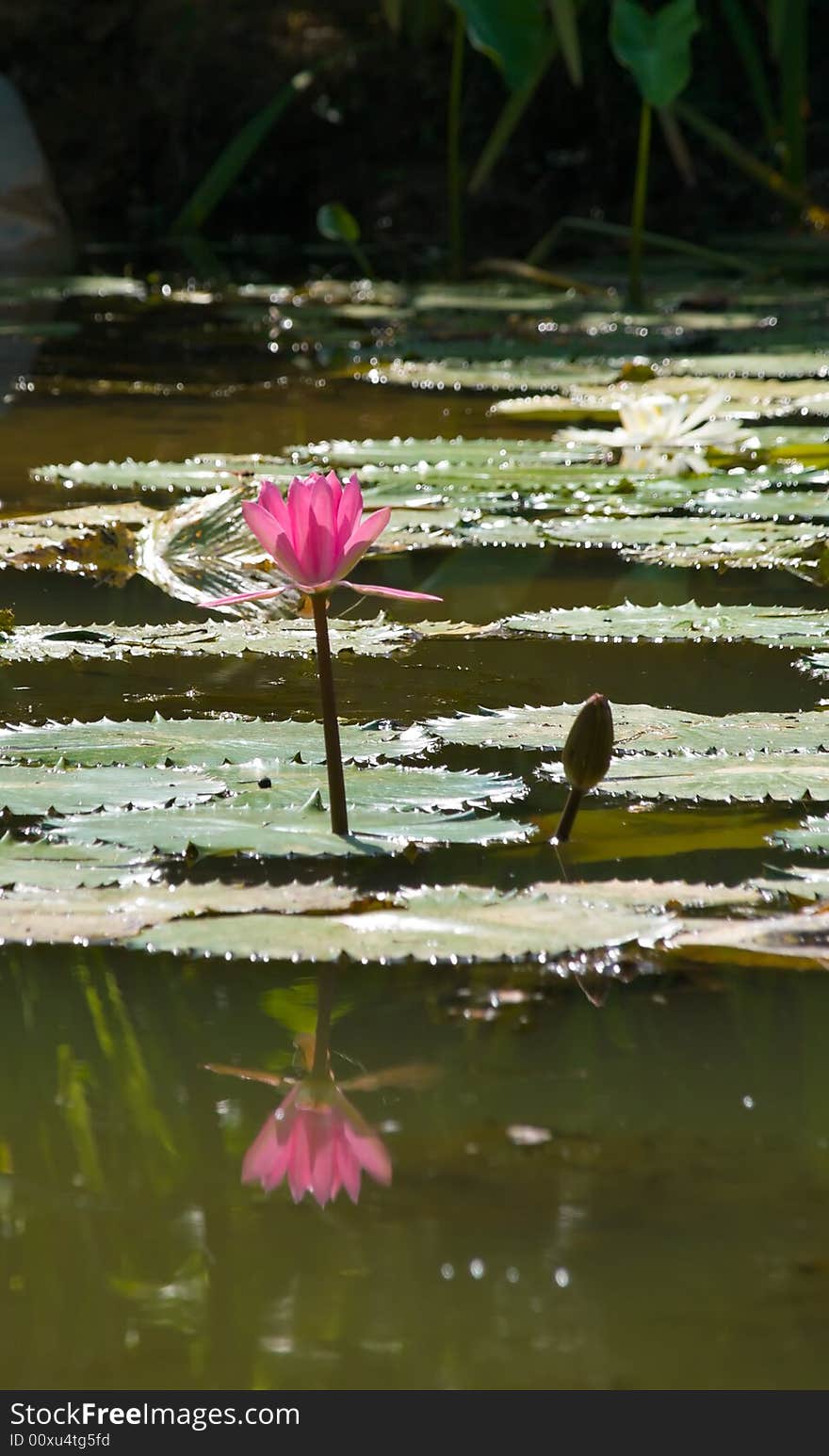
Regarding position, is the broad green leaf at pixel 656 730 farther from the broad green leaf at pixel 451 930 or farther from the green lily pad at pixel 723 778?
the broad green leaf at pixel 451 930

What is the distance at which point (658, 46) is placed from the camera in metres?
4.04

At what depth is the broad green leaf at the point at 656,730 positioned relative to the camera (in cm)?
115

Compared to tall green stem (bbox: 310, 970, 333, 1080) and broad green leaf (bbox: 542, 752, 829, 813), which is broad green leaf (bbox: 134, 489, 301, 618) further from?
tall green stem (bbox: 310, 970, 333, 1080)

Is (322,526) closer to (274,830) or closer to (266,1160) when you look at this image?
(274,830)

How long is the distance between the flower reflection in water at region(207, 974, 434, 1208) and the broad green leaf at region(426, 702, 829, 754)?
386 mm

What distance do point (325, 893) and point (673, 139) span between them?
173 inches

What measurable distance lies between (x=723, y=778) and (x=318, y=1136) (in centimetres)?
41

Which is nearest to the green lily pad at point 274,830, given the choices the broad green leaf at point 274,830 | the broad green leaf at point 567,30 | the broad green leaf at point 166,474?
the broad green leaf at point 274,830

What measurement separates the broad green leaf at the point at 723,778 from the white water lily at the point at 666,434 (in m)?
1.10

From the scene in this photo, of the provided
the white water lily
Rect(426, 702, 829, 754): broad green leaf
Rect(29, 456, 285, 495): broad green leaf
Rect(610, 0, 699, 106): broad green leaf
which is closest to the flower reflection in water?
Rect(426, 702, 829, 754): broad green leaf

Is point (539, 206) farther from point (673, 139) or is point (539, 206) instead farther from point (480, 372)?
point (480, 372)

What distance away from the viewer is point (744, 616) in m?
1.45

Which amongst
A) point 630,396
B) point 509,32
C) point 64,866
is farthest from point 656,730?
point 509,32

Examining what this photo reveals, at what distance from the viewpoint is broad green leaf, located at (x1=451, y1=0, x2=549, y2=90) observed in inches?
174
